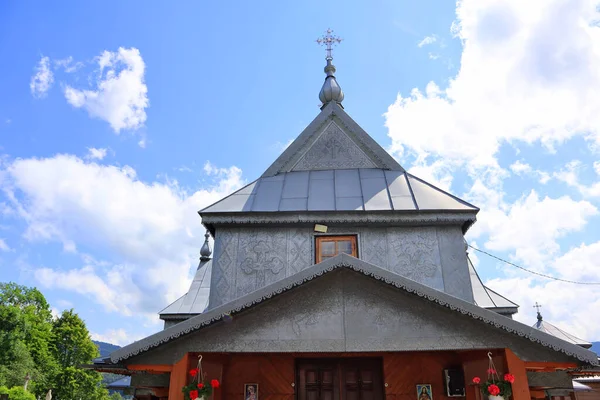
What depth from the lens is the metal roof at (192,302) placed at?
1786 cm

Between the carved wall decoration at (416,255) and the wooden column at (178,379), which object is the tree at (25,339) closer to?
the wooden column at (178,379)

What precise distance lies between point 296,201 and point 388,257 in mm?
3014

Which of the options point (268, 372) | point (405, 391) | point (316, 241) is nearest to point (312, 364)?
point (268, 372)

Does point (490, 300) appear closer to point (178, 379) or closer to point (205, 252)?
point (178, 379)

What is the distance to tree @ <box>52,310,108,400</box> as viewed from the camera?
4515 centimetres

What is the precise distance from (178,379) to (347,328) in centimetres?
327

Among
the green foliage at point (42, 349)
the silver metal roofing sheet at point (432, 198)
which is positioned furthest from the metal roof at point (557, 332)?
the green foliage at point (42, 349)

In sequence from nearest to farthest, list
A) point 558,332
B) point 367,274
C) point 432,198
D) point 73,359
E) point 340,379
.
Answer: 1. point 367,274
2. point 340,379
3. point 432,198
4. point 558,332
5. point 73,359

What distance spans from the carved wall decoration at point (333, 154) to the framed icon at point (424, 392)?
22.2ft

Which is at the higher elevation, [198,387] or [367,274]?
[367,274]

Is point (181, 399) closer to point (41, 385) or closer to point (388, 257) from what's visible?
point (388, 257)

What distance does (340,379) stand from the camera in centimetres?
1040

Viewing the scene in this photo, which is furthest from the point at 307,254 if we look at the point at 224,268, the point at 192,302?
the point at 192,302

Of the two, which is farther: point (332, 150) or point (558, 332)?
point (558, 332)
